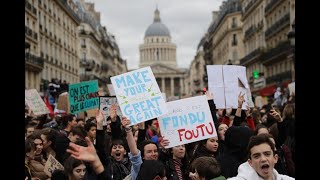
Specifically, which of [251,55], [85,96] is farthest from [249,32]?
[85,96]

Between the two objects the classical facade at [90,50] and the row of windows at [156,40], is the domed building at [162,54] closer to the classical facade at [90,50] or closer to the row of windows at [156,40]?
the row of windows at [156,40]

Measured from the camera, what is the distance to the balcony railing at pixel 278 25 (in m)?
37.1

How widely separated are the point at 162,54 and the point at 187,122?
176 metres

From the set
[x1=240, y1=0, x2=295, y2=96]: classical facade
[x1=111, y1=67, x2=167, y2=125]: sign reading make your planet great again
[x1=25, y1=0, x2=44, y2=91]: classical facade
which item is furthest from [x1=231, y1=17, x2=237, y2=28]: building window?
[x1=111, y1=67, x2=167, y2=125]: sign reading make your planet great again

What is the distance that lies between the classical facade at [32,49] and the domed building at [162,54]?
425 ft

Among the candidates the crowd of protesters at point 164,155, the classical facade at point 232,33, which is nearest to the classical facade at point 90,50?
Answer: the classical facade at point 232,33

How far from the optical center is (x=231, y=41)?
61750 mm

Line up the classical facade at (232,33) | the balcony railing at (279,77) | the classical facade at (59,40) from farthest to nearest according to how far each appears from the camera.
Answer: the classical facade at (232,33) < the classical facade at (59,40) < the balcony railing at (279,77)

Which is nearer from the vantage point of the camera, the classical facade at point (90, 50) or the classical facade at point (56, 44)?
the classical facade at point (56, 44)

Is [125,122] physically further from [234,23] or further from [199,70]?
[199,70]
